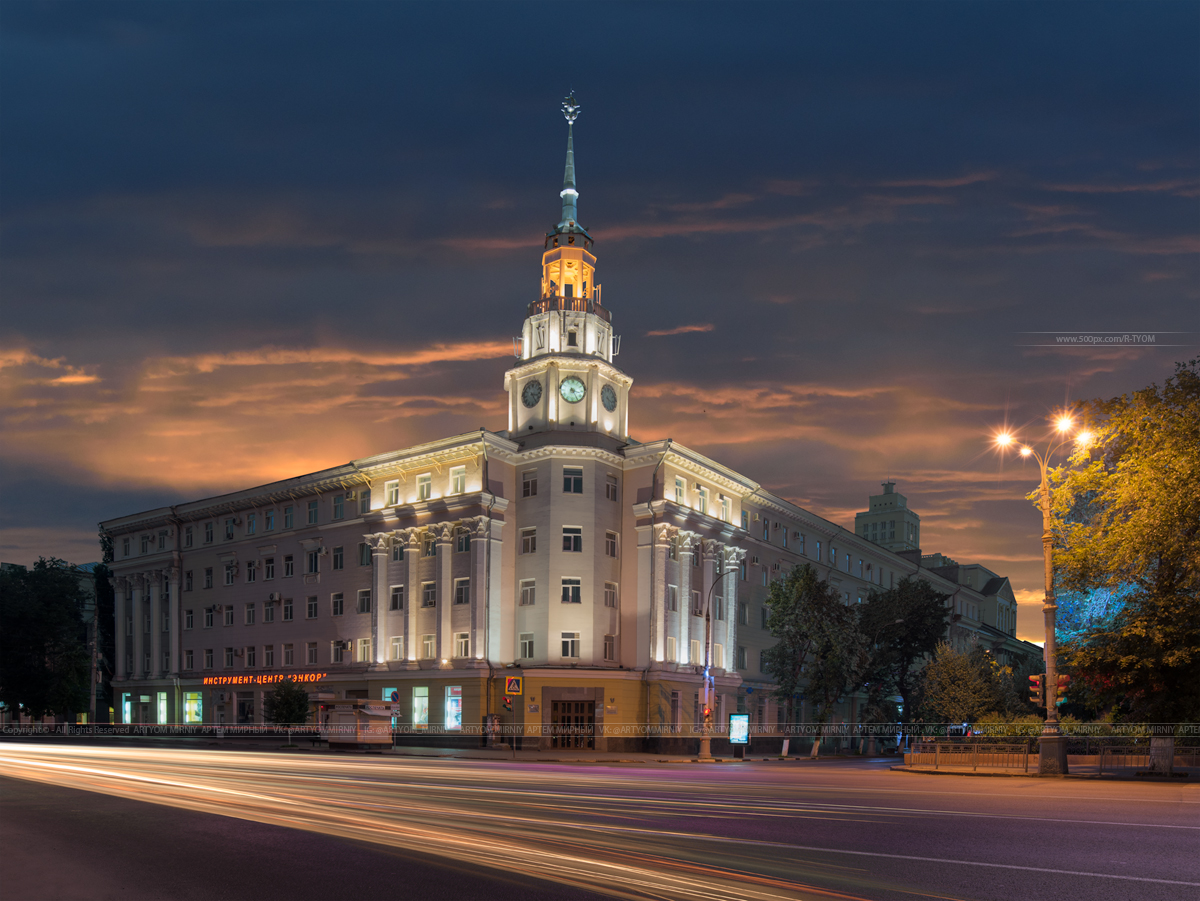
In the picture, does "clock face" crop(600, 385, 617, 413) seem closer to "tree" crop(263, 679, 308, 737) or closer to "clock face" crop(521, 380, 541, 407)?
"clock face" crop(521, 380, 541, 407)

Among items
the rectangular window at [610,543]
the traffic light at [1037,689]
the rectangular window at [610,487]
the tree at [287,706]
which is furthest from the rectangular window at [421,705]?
the traffic light at [1037,689]

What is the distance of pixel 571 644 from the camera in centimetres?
5741

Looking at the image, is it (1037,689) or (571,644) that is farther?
(571,644)

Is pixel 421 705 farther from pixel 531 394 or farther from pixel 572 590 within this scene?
pixel 531 394

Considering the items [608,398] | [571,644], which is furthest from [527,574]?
[608,398]

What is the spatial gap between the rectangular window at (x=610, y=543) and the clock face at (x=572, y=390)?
882 cm

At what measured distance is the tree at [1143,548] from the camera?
2819 cm

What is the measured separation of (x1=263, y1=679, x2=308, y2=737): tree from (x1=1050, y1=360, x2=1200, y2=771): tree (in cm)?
4238

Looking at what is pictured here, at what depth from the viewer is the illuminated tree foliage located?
2825 centimetres

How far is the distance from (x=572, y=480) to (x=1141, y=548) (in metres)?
35.4

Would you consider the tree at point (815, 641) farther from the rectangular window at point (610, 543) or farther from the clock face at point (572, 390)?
the clock face at point (572, 390)

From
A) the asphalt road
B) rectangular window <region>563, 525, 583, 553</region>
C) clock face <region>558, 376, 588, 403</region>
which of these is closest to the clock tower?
A: clock face <region>558, 376, 588, 403</region>

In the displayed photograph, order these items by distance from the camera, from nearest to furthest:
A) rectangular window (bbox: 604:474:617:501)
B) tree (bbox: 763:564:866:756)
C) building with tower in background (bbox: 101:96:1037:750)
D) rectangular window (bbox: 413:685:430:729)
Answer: building with tower in background (bbox: 101:96:1037:750) → rectangular window (bbox: 413:685:430:729) → tree (bbox: 763:564:866:756) → rectangular window (bbox: 604:474:617:501)

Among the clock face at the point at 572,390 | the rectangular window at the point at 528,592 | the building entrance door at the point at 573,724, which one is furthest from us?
the clock face at the point at 572,390
